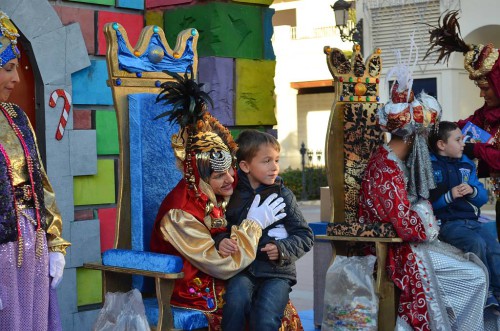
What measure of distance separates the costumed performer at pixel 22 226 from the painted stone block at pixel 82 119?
65.3 inches

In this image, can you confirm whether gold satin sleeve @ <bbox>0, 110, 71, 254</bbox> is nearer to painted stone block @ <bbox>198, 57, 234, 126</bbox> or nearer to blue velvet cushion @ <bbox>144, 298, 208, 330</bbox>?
blue velvet cushion @ <bbox>144, 298, 208, 330</bbox>

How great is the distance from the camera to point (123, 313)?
422 centimetres

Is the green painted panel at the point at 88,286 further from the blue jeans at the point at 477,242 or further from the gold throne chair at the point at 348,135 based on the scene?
the blue jeans at the point at 477,242

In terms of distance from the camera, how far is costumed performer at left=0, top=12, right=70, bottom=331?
373cm

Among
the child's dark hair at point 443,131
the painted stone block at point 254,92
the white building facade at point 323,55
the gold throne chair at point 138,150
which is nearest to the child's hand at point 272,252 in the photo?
the gold throne chair at point 138,150

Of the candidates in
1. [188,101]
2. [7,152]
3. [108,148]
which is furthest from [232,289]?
[108,148]

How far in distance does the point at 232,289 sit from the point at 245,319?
0.15 metres

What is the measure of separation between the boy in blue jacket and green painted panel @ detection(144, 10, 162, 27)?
1.89 metres

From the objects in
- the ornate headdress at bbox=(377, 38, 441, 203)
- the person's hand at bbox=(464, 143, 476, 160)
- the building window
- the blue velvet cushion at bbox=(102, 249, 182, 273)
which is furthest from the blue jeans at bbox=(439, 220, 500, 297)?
the building window

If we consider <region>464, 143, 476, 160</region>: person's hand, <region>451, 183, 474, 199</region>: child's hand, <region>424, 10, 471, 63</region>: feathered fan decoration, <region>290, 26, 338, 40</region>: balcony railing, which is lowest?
<region>451, 183, 474, 199</region>: child's hand

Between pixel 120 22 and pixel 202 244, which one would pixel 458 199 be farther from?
pixel 120 22

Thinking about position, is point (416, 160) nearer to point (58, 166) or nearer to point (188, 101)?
point (188, 101)

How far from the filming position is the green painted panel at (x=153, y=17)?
19.7 feet

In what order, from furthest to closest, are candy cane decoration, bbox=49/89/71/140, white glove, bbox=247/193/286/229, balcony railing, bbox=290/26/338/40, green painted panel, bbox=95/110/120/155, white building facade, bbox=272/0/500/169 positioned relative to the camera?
balcony railing, bbox=290/26/338/40
white building facade, bbox=272/0/500/169
green painted panel, bbox=95/110/120/155
candy cane decoration, bbox=49/89/71/140
white glove, bbox=247/193/286/229
